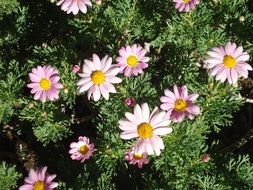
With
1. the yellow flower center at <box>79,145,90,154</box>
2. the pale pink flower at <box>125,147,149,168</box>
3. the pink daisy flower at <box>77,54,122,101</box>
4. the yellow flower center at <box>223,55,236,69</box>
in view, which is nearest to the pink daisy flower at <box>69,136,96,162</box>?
the yellow flower center at <box>79,145,90,154</box>

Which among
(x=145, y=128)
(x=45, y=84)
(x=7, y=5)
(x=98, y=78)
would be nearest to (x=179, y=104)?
(x=145, y=128)

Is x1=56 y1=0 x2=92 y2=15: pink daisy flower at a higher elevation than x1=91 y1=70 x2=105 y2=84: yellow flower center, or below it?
higher

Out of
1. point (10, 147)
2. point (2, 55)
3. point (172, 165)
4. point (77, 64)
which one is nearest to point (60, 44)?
point (77, 64)

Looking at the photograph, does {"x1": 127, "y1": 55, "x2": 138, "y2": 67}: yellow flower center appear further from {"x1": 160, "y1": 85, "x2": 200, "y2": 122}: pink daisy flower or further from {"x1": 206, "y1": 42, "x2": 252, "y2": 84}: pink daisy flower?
{"x1": 206, "y1": 42, "x2": 252, "y2": 84}: pink daisy flower

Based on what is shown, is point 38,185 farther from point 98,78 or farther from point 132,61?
point 132,61

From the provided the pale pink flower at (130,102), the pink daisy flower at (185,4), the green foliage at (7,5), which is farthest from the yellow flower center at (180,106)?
the green foliage at (7,5)

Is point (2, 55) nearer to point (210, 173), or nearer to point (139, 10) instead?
point (139, 10)
